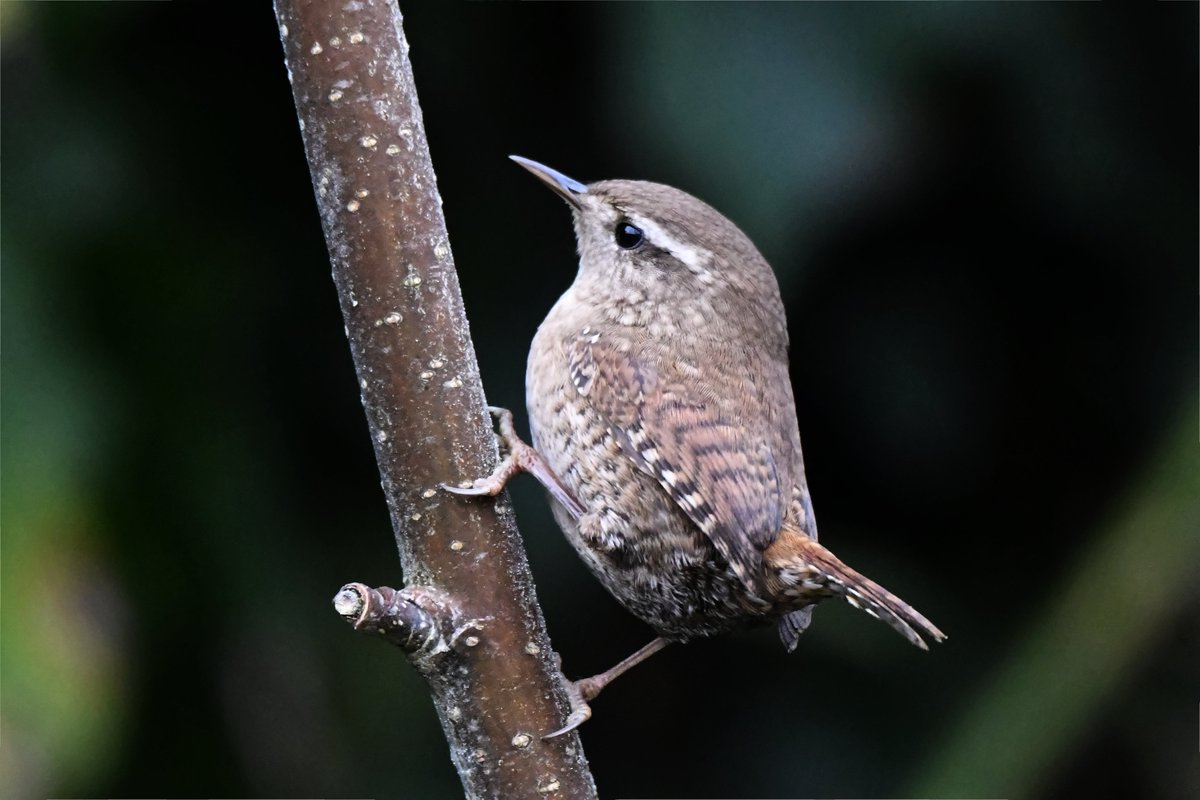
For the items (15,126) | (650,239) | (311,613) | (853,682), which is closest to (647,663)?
(853,682)

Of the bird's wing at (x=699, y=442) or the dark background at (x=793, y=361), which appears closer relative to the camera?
the bird's wing at (x=699, y=442)

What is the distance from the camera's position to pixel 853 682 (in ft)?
8.63

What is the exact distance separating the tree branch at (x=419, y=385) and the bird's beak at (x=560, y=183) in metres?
0.64

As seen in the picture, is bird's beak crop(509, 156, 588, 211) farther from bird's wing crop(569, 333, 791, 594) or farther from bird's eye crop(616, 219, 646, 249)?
bird's wing crop(569, 333, 791, 594)

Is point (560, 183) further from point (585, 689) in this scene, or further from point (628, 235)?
point (585, 689)

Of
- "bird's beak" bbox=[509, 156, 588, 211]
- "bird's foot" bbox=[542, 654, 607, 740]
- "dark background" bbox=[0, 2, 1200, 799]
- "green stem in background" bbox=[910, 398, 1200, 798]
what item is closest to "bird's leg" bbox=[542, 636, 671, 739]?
"bird's foot" bbox=[542, 654, 607, 740]

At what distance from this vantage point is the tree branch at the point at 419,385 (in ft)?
5.41

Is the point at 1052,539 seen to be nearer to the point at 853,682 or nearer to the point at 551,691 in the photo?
the point at 853,682

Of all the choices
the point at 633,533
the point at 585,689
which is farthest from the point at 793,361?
the point at 585,689

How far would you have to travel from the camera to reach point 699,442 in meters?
2.17

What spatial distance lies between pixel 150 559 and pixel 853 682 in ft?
4.70

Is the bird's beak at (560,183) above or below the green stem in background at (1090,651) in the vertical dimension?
above

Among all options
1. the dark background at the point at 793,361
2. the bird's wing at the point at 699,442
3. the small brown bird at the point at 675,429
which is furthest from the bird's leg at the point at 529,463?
the dark background at the point at 793,361

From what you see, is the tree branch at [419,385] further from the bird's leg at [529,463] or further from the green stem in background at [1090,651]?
the green stem in background at [1090,651]
